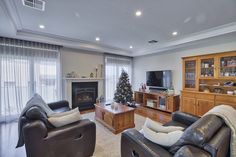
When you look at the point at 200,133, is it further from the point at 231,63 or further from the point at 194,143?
the point at 231,63

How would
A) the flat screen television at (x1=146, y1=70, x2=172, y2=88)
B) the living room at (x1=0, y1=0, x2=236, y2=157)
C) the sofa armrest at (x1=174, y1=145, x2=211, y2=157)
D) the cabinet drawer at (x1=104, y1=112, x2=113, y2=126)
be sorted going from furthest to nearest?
the flat screen television at (x1=146, y1=70, x2=172, y2=88)
the cabinet drawer at (x1=104, y1=112, x2=113, y2=126)
the living room at (x1=0, y1=0, x2=236, y2=157)
the sofa armrest at (x1=174, y1=145, x2=211, y2=157)

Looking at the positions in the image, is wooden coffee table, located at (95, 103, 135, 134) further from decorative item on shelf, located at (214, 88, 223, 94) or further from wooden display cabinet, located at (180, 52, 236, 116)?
decorative item on shelf, located at (214, 88, 223, 94)

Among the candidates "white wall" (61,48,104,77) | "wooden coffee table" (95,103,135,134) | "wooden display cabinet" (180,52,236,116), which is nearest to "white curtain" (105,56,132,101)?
"white wall" (61,48,104,77)

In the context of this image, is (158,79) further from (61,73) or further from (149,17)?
(61,73)

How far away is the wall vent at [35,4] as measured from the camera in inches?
90.5

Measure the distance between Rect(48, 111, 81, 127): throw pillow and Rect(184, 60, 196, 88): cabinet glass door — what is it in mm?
3981

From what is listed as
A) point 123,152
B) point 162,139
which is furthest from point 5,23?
point 162,139

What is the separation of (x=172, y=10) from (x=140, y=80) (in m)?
4.46

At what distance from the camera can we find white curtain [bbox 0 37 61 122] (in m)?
3.77

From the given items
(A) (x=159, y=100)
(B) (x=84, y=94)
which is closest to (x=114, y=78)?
(B) (x=84, y=94)

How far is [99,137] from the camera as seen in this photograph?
2973 mm

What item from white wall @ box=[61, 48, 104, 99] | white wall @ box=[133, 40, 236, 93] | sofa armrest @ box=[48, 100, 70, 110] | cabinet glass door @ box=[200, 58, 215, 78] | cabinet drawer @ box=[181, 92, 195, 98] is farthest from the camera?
white wall @ box=[61, 48, 104, 99]

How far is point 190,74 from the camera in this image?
4.48 m

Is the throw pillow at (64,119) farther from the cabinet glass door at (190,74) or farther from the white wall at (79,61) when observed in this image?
the cabinet glass door at (190,74)
